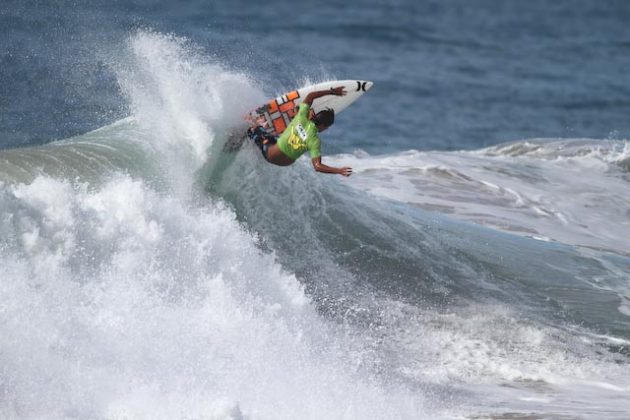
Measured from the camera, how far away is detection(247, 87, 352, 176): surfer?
10.9 metres

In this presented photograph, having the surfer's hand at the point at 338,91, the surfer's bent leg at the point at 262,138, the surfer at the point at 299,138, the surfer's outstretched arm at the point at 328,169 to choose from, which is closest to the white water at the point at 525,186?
the surfer's hand at the point at 338,91

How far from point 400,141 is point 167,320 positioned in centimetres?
1493

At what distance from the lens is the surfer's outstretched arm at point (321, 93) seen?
11644 millimetres

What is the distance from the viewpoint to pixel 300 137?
1105cm

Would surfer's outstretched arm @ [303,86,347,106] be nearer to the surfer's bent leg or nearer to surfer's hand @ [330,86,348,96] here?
surfer's hand @ [330,86,348,96]

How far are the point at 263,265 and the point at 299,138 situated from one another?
142 centimetres

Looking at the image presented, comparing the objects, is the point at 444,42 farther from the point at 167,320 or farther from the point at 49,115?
the point at 167,320

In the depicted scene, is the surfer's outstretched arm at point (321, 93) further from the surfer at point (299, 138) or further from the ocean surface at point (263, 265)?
the ocean surface at point (263, 265)

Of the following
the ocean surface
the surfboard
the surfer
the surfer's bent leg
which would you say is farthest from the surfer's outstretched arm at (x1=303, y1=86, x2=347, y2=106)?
the ocean surface

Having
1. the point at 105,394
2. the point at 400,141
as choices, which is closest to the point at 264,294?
the point at 105,394

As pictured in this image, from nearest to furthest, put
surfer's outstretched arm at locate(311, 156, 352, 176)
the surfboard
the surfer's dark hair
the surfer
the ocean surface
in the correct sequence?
the ocean surface, surfer's outstretched arm at locate(311, 156, 352, 176), the surfer, the surfer's dark hair, the surfboard

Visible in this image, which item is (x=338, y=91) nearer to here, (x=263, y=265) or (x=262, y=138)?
(x=262, y=138)

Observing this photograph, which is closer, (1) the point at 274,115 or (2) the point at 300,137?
(2) the point at 300,137

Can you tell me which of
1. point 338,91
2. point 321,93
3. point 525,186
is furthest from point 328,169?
point 525,186
